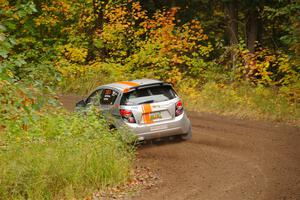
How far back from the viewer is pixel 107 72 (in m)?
24.0

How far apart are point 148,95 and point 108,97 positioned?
1260 millimetres

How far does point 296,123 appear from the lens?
14.8m

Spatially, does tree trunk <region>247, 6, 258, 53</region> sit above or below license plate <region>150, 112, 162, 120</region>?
above

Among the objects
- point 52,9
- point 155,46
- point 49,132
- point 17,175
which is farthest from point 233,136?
point 52,9

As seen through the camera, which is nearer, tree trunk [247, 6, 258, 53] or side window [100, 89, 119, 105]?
side window [100, 89, 119, 105]

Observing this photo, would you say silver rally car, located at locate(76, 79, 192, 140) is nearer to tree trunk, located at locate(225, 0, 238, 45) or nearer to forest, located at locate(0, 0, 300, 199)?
forest, located at locate(0, 0, 300, 199)

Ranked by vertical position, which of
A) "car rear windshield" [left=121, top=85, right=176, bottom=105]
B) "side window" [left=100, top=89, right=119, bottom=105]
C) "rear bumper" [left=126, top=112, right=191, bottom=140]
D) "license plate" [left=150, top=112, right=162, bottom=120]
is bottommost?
"rear bumper" [left=126, top=112, right=191, bottom=140]

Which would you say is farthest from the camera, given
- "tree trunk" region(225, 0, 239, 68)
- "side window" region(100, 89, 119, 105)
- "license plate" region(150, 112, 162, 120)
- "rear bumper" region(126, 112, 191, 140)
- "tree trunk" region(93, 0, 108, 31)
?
"tree trunk" region(93, 0, 108, 31)

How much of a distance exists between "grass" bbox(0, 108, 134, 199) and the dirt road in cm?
90

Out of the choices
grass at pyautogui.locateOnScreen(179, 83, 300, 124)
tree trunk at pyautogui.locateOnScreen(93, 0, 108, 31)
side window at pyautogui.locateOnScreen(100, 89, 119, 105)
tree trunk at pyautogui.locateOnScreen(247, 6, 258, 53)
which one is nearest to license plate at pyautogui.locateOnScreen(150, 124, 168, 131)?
side window at pyautogui.locateOnScreen(100, 89, 119, 105)

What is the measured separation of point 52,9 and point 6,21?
63.6ft

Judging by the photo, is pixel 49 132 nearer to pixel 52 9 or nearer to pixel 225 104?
pixel 225 104

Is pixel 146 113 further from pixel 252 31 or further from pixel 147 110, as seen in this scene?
pixel 252 31

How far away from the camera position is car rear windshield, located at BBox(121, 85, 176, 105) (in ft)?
39.3
